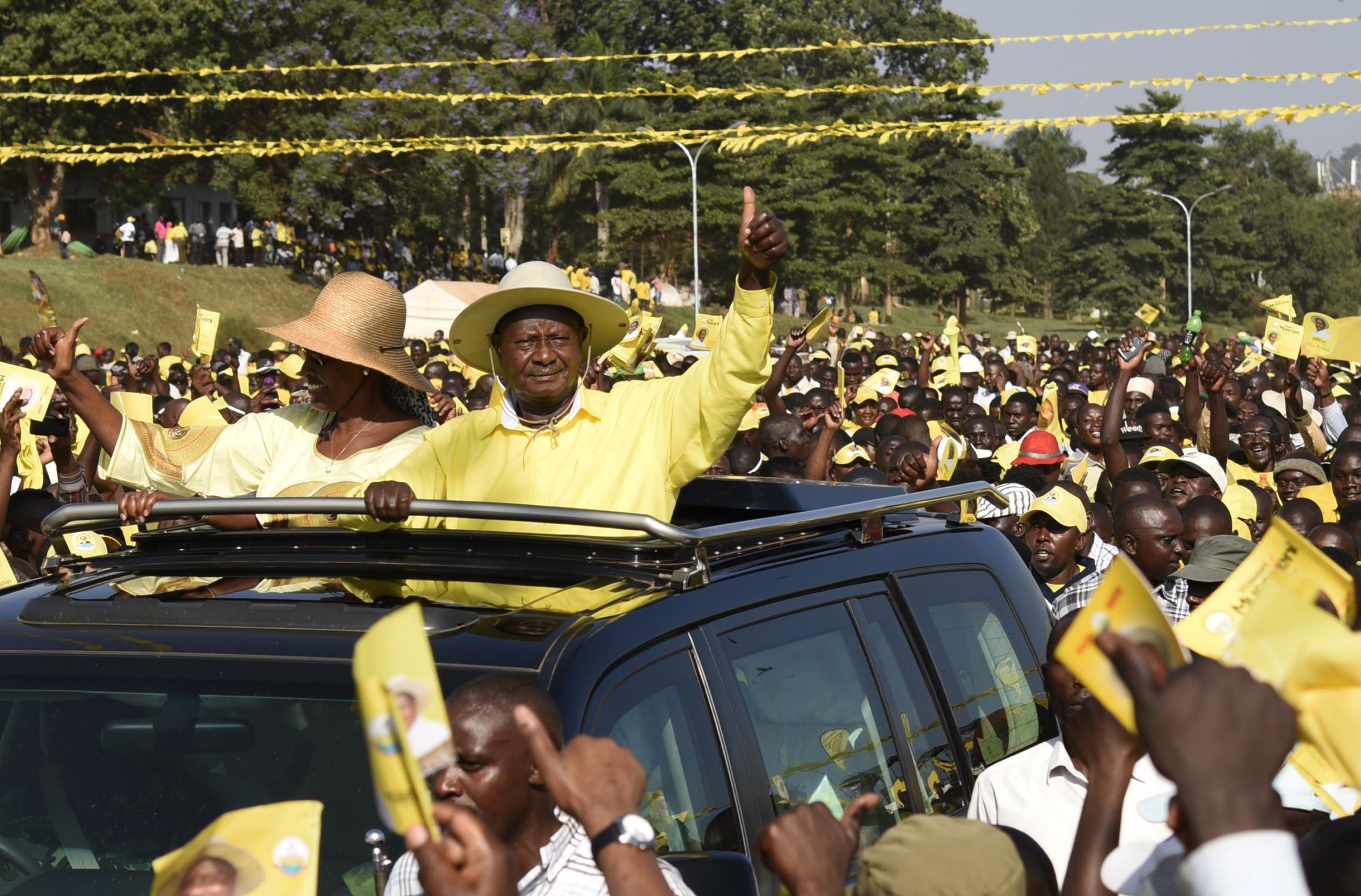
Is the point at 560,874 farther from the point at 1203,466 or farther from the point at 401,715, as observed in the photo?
the point at 1203,466

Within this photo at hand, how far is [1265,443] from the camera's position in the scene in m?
10.2

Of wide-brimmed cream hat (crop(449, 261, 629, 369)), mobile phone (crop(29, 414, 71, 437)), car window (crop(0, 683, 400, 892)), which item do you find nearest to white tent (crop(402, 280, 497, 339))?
mobile phone (crop(29, 414, 71, 437))

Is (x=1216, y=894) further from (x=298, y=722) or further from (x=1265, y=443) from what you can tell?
(x=1265, y=443)

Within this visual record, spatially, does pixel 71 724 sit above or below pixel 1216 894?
below

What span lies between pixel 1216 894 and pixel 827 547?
2.35 meters

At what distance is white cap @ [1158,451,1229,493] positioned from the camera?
819 cm

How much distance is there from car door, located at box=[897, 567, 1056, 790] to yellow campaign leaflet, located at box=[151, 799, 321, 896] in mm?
2209

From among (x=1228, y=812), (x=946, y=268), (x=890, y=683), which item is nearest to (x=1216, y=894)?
(x=1228, y=812)

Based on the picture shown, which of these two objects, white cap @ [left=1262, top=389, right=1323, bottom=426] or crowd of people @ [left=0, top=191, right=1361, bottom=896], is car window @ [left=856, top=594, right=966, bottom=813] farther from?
white cap @ [left=1262, top=389, right=1323, bottom=426]

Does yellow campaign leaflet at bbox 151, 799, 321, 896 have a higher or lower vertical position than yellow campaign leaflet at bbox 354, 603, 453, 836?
lower

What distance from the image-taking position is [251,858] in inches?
80.4

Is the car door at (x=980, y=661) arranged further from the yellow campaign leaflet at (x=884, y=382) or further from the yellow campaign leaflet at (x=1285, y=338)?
the yellow campaign leaflet at (x=884, y=382)

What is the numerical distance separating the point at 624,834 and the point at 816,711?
1.60 m

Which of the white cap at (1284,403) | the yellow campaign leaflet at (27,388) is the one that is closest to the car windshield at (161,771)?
the yellow campaign leaflet at (27,388)
